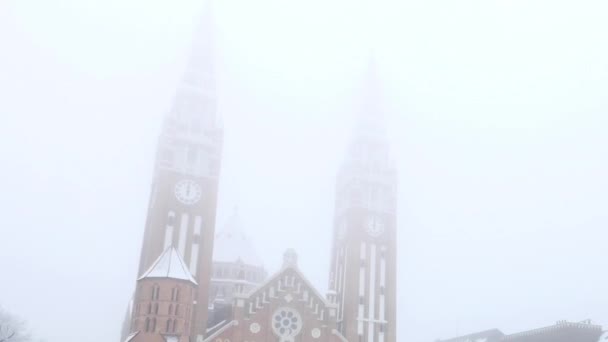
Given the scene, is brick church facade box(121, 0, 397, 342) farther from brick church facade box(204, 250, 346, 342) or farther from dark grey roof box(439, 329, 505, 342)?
dark grey roof box(439, 329, 505, 342)

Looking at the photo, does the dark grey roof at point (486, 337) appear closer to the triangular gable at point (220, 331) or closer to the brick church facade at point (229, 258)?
the brick church facade at point (229, 258)

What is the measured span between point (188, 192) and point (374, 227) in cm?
1798

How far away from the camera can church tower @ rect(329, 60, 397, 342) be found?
58.6 m

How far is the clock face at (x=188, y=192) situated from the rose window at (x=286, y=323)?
1229cm

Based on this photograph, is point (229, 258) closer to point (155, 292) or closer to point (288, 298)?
point (288, 298)

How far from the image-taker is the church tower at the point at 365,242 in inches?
2307

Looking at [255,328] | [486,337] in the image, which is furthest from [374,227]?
[486,337]

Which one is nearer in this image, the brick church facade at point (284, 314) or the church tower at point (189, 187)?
the brick church facade at point (284, 314)

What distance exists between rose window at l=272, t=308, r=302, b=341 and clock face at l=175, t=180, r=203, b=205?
12288 millimetres

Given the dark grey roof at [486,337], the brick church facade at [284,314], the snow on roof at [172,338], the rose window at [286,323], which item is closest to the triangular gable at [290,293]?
the brick church facade at [284,314]

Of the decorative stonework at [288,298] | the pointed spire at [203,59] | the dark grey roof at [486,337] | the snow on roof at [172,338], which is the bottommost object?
the snow on roof at [172,338]

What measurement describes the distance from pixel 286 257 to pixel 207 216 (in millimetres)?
7817

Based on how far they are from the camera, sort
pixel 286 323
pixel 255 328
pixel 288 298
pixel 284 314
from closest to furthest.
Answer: pixel 255 328 → pixel 286 323 → pixel 284 314 → pixel 288 298

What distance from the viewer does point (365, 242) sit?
202 feet
